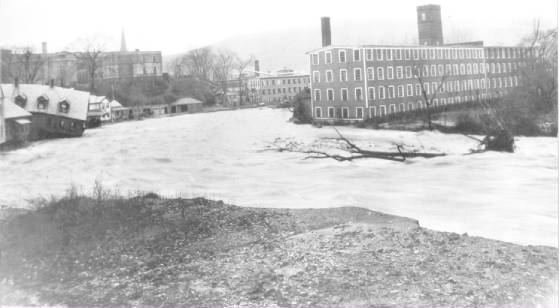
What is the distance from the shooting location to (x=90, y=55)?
146 inches

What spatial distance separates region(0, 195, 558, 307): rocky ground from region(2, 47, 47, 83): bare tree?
1.01 m

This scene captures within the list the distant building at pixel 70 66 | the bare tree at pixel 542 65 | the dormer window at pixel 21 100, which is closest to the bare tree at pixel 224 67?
the distant building at pixel 70 66

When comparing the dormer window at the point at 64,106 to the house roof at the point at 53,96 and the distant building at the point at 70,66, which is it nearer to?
the house roof at the point at 53,96

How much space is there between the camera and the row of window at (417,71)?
3479mm

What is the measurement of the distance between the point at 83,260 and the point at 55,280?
0.22m

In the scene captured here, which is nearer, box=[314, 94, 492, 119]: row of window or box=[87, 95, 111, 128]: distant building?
box=[314, 94, 492, 119]: row of window

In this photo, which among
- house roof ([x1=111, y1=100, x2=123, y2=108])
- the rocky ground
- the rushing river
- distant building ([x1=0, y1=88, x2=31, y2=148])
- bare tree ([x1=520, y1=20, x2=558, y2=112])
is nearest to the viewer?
the rocky ground

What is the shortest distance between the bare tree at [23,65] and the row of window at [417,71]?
216 cm

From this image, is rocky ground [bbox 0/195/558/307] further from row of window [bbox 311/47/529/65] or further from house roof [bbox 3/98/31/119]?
row of window [bbox 311/47/529/65]

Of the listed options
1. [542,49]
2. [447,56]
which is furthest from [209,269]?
[542,49]

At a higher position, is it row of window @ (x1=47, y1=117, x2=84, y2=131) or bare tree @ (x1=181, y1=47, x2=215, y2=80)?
bare tree @ (x1=181, y1=47, x2=215, y2=80)

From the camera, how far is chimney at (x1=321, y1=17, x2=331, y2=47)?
11.4 ft

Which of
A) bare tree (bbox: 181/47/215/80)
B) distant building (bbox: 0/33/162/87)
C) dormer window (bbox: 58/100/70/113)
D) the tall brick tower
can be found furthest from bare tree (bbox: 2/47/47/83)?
the tall brick tower

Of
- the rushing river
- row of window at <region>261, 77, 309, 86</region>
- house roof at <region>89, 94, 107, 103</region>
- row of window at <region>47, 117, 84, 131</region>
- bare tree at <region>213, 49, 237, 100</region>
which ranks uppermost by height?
bare tree at <region>213, 49, 237, 100</region>
